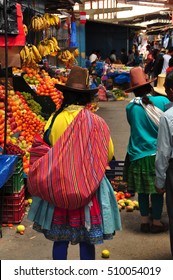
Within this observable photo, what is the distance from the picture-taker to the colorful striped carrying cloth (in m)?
3.59

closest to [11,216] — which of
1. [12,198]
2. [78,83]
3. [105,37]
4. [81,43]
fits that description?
[12,198]

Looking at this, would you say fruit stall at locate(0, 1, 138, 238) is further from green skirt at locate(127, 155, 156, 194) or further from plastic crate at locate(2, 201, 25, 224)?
green skirt at locate(127, 155, 156, 194)

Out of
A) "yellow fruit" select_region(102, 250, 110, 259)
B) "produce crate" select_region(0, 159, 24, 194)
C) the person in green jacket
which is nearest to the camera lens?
"yellow fruit" select_region(102, 250, 110, 259)

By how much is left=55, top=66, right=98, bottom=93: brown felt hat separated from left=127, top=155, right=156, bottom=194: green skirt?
63.6 inches

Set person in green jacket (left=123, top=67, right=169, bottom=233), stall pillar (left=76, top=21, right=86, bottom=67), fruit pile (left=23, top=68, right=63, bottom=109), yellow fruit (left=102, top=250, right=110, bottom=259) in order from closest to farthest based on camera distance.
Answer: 1. yellow fruit (left=102, top=250, right=110, bottom=259)
2. person in green jacket (left=123, top=67, right=169, bottom=233)
3. fruit pile (left=23, top=68, right=63, bottom=109)
4. stall pillar (left=76, top=21, right=86, bottom=67)

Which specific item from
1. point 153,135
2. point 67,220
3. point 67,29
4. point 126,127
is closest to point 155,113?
point 153,135

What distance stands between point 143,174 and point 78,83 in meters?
1.75

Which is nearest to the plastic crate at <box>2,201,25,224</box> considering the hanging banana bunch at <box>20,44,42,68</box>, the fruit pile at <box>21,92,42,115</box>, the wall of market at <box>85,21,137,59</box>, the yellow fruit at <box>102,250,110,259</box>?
the yellow fruit at <box>102,250,110,259</box>

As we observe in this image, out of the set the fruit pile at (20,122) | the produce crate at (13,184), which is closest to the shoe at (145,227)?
the produce crate at (13,184)

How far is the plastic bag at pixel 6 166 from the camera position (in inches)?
203

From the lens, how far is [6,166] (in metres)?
5.28

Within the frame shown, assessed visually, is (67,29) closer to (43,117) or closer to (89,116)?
(43,117)

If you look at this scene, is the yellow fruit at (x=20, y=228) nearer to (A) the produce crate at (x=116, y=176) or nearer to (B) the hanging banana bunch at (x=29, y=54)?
(A) the produce crate at (x=116, y=176)

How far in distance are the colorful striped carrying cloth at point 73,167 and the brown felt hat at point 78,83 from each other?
28cm
